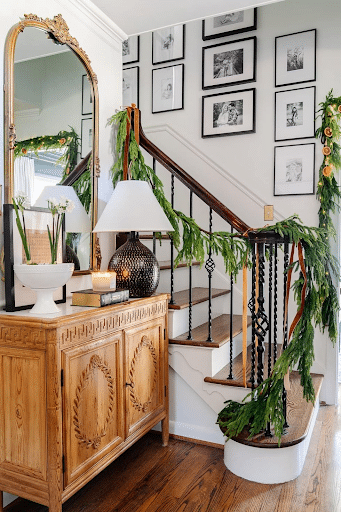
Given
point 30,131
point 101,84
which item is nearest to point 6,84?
point 30,131

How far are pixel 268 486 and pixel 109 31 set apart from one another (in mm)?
2664

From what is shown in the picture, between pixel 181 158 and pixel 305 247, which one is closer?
pixel 305 247

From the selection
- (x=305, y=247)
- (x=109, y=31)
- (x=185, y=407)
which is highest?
(x=109, y=31)

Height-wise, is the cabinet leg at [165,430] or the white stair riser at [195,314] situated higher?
the white stair riser at [195,314]

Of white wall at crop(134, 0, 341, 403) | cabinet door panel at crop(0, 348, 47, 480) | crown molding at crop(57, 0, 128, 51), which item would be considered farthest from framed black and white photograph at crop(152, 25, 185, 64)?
cabinet door panel at crop(0, 348, 47, 480)

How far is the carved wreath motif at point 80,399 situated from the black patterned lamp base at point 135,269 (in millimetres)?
508

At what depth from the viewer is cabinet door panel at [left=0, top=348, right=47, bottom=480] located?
61.2 inches

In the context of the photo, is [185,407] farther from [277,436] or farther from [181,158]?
[181,158]

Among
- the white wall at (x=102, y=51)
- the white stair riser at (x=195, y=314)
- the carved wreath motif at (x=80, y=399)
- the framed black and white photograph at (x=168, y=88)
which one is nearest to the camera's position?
the carved wreath motif at (x=80, y=399)

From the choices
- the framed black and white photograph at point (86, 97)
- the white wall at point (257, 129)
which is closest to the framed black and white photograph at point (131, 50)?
the white wall at point (257, 129)

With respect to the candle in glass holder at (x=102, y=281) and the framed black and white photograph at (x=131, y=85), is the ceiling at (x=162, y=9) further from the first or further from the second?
the candle in glass holder at (x=102, y=281)

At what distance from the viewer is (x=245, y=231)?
7.16ft

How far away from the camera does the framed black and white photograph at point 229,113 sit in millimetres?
3346

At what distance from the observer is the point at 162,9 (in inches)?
92.4
